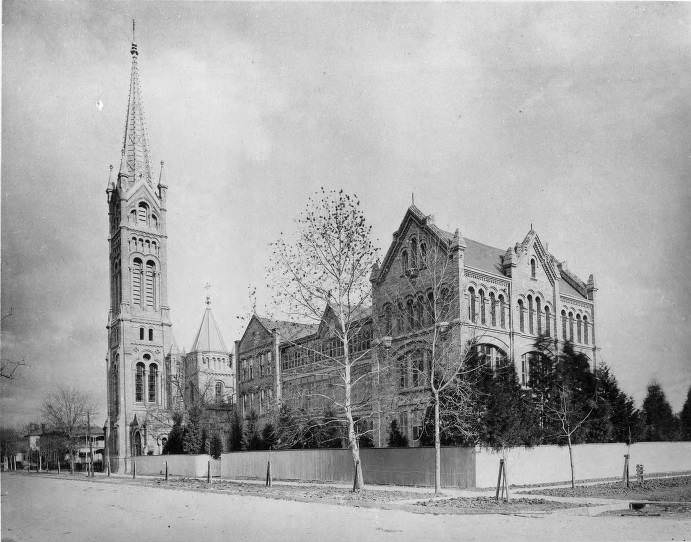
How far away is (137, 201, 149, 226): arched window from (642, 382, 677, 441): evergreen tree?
156 ft

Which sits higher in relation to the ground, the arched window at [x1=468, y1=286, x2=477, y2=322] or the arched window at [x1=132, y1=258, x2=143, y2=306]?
the arched window at [x1=132, y1=258, x2=143, y2=306]

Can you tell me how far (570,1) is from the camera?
22.2 m

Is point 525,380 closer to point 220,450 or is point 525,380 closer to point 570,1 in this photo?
point 220,450

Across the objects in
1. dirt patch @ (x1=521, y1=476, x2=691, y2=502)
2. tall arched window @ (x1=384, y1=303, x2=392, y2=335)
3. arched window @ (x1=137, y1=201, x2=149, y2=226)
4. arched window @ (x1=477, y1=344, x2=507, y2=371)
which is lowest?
dirt patch @ (x1=521, y1=476, x2=691, y2=502)

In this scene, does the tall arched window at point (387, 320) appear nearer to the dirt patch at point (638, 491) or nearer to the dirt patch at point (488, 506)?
the dirt patch at point (638, 491)

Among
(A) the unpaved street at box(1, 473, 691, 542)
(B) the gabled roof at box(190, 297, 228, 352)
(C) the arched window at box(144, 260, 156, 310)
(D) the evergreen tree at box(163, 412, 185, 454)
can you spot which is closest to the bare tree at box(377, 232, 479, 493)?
(A) the unpaved street at box(1, 473, 691, 542)

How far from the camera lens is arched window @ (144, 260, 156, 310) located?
67812 millimetres

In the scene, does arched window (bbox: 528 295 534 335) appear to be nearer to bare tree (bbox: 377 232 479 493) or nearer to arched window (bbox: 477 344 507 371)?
arched window (bbox: 477 344 507 371)

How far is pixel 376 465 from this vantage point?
103 ft

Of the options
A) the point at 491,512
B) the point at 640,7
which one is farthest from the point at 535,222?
the point at 491,512

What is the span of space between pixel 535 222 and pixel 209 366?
56.8 meters

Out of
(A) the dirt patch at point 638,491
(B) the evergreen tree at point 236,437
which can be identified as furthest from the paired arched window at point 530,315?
(B) the evergreen tree at point 236,437

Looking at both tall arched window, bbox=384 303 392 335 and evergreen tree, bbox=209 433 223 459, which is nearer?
tall arched window, bbox=384 303 392 335

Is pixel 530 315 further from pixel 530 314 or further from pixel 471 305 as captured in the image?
pixel 471 305
